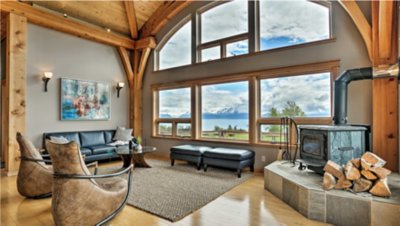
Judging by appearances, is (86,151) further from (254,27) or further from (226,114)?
(254,27)

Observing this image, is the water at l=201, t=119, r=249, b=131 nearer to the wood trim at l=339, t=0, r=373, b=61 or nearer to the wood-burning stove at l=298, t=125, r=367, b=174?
the wood-burning stove at l=298, t=125, r=367, b=174

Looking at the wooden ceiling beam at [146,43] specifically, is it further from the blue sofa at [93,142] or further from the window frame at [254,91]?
the blue sofa at [93,142]

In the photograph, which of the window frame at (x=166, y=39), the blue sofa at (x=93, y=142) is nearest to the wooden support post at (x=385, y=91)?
the window frame at (x=166, y=39)

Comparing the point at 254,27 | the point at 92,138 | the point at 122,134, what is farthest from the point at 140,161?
the point at 254,27

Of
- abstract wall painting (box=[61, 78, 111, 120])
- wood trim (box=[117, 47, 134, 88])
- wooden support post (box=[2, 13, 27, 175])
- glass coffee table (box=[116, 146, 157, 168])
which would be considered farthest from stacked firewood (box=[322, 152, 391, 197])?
wood trim (box=[117, 47, 134, 88])

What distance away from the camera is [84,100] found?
19.2ft

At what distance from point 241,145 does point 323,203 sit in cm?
261

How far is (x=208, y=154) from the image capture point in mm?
4672

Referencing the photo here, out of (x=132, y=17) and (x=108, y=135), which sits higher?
(x=132, y=17)

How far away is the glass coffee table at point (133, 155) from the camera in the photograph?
14.7 feet

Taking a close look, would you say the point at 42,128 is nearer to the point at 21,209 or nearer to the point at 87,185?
the point at 21,209

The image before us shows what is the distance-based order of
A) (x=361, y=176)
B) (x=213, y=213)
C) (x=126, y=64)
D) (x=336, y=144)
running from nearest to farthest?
(x=361, y=176)
(x=213, y=213)
(x=336, y=144)
(x=126, y=64)

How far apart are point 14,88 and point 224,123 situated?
177 inches

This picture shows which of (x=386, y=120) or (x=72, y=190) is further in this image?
(x=386, y=120)
